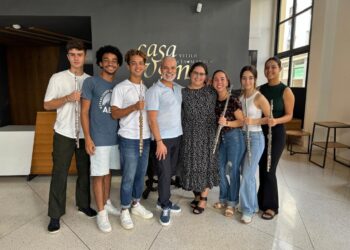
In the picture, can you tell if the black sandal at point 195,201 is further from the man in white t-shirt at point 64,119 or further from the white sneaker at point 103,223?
the man in white t-shirt at point 64,119

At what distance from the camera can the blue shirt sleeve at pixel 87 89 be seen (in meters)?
1.92

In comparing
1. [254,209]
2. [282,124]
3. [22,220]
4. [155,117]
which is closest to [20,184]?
[22,220]

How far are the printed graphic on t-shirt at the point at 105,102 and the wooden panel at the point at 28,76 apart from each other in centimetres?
434

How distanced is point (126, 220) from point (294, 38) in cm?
605

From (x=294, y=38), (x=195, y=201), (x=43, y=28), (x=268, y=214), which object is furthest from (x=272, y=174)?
(x=294, y=38)

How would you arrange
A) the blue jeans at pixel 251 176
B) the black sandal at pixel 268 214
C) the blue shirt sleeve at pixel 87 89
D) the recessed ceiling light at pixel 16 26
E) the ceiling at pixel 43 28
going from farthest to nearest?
1. the recessed ceiling light at pixel 16 26
2. the ceiling at pixel 43 28
3. the black sandal at pixel 268 214
4. the blue jeans at pixel 251 176
5. the blue shirt sleeve at pixel 87 89

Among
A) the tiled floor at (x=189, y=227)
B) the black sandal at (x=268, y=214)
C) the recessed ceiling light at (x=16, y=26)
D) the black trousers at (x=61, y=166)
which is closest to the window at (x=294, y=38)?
the tiled floor at (x=189, y=227)

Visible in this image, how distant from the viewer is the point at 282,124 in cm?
221

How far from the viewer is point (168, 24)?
3201 mm

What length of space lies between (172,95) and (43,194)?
2.03 m

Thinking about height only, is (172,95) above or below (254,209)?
above

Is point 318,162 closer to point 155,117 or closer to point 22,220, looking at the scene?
point 155,117

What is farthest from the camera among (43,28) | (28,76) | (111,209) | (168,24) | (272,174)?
(28,76)

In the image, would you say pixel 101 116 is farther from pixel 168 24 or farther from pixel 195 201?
pixel 168 24
